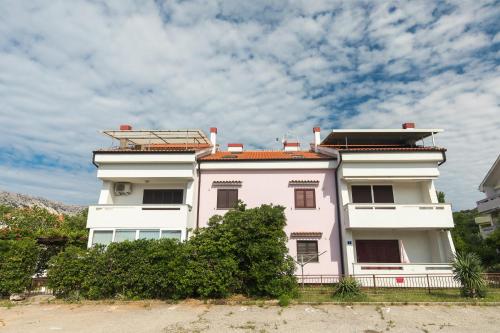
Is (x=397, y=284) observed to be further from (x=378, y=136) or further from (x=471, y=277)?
(x=378, y=136)

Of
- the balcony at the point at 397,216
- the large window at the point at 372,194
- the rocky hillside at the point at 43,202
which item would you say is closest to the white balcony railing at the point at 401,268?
the balcony at the point at 397,216

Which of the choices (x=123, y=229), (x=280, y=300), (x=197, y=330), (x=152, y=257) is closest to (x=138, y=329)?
(x=197, y=330)

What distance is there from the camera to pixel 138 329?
869 centimetres

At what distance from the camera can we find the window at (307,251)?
1678 centimetres

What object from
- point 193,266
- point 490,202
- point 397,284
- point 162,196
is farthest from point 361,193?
point 490,202

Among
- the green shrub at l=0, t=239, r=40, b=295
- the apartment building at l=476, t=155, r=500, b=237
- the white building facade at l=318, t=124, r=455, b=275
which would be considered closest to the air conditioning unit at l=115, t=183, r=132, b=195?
the green shrub at l=0, t=239, r=40, b=295

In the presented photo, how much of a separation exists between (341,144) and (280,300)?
488 inches

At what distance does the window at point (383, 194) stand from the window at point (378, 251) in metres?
2.35

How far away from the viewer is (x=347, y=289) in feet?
40.7

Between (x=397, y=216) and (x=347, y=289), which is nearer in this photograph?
(x=347, y=289)

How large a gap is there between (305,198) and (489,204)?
58.4 feet

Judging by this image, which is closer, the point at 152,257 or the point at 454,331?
the point at 454,331

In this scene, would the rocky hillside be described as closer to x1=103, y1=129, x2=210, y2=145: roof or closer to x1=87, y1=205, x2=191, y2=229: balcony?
x1=103, y1=129, x2=210, y2=145: roof

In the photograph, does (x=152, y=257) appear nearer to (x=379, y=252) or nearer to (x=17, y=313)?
(x=17, y=313)
